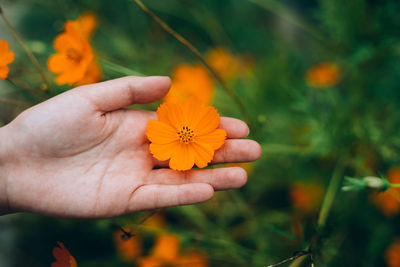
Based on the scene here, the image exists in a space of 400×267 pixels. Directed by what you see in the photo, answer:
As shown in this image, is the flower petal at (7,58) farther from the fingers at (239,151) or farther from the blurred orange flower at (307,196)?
the blurred orange flower at (307,196)

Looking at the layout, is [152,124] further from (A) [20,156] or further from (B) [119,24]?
(B) [119,24]

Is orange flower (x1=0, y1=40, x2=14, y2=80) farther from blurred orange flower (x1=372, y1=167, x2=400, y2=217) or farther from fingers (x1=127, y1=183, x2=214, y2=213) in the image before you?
blurred orange flower (x1=372, y1=167, x2=400, y2=217)

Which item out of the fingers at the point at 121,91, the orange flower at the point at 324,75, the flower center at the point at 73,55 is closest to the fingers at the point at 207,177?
the fingers at the point at 121,91

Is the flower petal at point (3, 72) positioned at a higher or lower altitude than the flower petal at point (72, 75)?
lower

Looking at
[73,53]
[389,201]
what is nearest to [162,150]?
[73,53]

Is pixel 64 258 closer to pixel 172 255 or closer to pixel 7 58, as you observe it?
pixel 172 255

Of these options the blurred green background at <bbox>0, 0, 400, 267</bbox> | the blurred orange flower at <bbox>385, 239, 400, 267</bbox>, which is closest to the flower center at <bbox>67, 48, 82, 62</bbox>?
the blurred green background at <bbox>0, 0, 400, 267</bbox>
